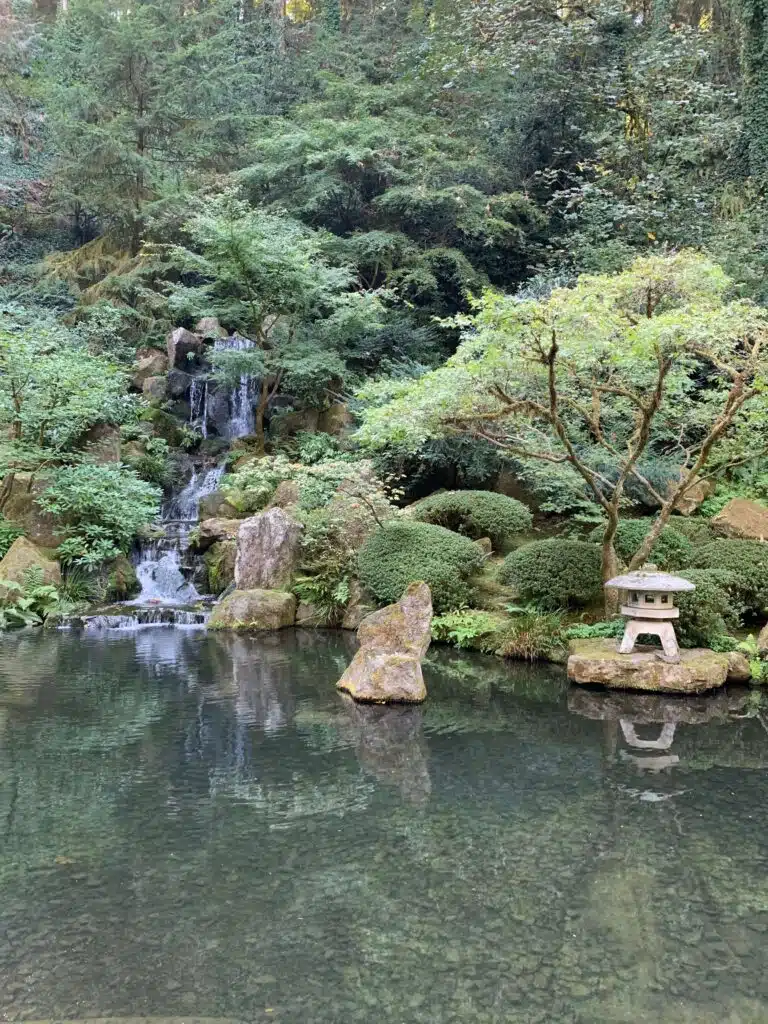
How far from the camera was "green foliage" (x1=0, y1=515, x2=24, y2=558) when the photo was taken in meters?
15.0

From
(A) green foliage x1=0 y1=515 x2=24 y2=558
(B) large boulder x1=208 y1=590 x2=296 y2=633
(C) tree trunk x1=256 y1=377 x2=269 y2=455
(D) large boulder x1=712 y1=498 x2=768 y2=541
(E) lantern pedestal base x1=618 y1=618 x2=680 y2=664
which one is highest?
(C) tree trunk x1=256 y1=377 x2=269 y2=455

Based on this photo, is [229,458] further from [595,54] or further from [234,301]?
[595,54]

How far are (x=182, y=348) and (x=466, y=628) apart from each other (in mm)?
13057

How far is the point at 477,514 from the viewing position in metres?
13.2

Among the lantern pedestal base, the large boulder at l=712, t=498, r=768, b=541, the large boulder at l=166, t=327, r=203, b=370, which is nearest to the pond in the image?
the lantern pedestal base

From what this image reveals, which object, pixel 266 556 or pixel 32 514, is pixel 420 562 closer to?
pixel 266 556

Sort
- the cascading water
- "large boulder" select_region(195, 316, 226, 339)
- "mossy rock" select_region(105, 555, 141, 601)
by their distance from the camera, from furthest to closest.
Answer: "large boulder" select_region(195, 316, 226, 339) < the cascading water < "mossy rock" select_region(105, 555, 141, 601)

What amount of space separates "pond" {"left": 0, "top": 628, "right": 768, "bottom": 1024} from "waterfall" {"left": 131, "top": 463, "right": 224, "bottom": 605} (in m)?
6.46

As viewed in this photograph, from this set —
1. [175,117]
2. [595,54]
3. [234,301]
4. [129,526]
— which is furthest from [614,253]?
[175,117]

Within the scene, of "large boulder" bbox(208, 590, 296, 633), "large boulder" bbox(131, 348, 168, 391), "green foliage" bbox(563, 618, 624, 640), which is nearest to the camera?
"green foliage" bbox(563, 618, 624, 640)

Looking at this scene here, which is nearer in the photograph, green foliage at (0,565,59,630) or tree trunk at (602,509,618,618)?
tree trunk at (602,509,618,618)

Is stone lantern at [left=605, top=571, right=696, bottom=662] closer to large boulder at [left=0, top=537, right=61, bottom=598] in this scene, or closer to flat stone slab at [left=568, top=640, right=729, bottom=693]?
flat stone slab at [left=568, top=640, right=729, bottom=693]

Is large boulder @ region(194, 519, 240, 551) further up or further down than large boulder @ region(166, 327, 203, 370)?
further down

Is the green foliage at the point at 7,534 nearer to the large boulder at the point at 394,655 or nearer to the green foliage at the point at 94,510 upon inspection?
the green foliage at the point at 94,510
